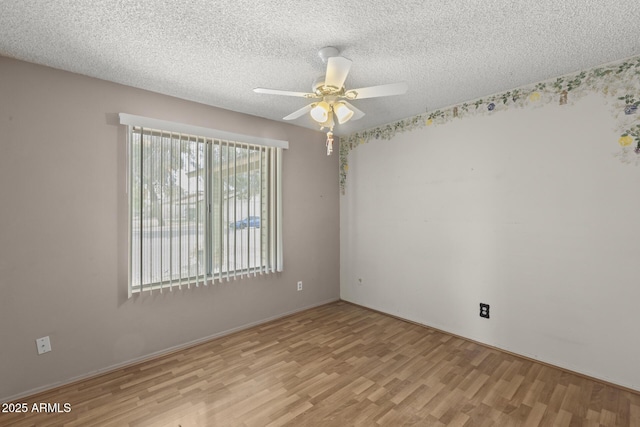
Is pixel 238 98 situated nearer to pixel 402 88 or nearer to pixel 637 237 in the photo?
pixel 402 88

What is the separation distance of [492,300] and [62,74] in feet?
13.6

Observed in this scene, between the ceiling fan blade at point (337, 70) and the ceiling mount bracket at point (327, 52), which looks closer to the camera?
the ceiling fan blade at point (337, 70)

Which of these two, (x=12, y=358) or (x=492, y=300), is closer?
(x=12, y=358)

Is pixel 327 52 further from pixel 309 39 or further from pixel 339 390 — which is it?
pixel 339 390

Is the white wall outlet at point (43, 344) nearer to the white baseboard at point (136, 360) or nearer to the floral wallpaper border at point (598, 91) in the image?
the white baseboard at point (136, 360)

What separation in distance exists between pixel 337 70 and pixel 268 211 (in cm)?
202

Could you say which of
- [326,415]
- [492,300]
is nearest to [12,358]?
[326,415]

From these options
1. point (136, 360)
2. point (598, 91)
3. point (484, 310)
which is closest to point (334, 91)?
point (598, 91)

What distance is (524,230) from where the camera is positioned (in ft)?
8.77

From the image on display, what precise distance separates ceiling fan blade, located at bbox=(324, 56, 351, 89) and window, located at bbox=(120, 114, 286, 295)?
1604 mm

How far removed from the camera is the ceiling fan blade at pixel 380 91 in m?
1.89

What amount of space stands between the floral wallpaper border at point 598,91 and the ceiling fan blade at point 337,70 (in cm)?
177

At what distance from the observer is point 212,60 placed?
220 cm

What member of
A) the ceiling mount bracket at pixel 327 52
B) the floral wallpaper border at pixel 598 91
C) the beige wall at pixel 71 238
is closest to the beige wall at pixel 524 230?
the floral wallpaper border at pixel 598 91
